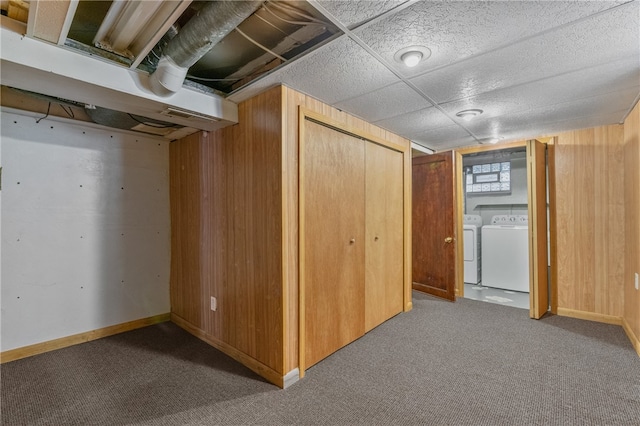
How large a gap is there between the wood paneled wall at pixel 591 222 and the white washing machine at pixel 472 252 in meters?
1.29

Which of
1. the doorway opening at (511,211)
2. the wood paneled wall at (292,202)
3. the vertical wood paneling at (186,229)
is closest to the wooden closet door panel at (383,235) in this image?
the wood paneled wall at (292,202)

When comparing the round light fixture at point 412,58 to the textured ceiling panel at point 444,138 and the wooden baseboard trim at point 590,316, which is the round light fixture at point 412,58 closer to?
the textured ceiling panel at point 444,138

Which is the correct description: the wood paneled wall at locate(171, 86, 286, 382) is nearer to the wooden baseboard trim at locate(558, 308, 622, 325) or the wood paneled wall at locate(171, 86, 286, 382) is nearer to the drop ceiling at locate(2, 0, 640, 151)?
the drop ceiling at locate(2, 0, 640, 151)

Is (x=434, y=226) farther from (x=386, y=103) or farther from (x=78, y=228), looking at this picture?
(x=78, y=228)

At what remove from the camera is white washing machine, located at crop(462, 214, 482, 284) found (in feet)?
15.2

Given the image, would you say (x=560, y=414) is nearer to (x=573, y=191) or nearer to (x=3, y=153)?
(x=573, y=191)

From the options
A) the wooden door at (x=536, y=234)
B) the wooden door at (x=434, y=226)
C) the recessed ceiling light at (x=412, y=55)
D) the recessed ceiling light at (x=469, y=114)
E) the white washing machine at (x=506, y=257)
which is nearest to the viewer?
the recessed ceiling light at (x=412, y=55)

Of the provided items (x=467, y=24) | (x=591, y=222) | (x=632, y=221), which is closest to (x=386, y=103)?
(x=467, y=24)

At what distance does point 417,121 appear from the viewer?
2.96 meters

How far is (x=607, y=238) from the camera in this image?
3.08m

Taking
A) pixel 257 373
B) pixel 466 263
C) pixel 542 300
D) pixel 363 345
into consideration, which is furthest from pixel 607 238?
pixel 257 373

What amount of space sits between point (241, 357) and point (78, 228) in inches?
78.6

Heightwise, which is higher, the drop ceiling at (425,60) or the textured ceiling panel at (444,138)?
the textured ceiling panel at (444,138)

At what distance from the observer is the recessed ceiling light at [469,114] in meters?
2.64
